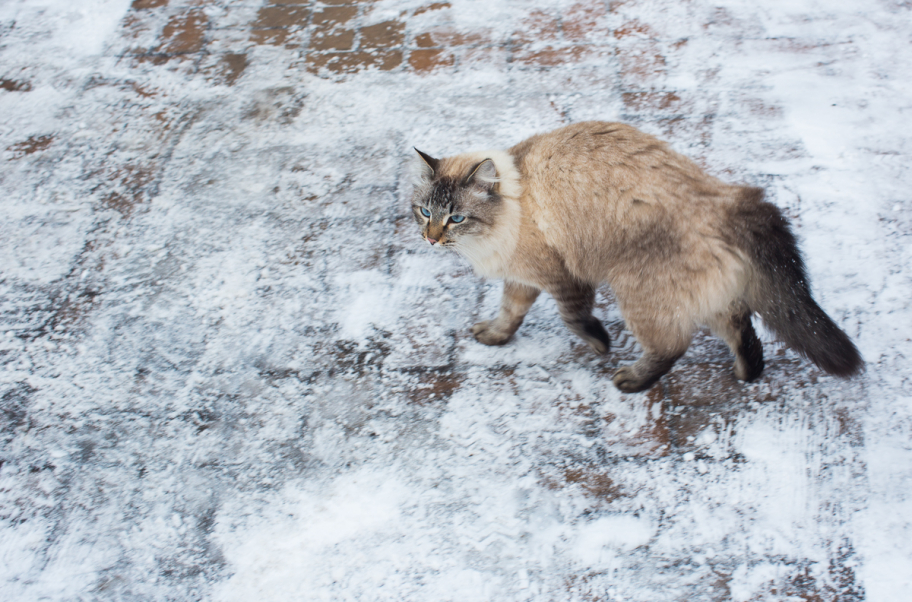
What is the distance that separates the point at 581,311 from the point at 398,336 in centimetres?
82

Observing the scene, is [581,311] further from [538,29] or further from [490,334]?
[538,29]

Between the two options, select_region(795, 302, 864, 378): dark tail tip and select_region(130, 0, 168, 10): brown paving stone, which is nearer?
select_region(795, 302, 864, 378): dark tail tip

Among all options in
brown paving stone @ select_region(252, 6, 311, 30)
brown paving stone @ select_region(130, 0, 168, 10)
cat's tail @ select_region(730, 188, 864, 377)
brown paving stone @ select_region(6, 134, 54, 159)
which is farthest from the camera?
brown paving stone @ select_region(130, 0, 168, 10)

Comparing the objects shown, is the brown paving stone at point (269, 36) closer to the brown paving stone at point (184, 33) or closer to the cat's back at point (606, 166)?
the brown paving stone at point (184, 33)

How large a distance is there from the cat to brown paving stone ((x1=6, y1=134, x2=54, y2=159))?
8.78 ft

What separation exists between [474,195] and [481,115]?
57.6 inches

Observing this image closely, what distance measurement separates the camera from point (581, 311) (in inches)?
90.6

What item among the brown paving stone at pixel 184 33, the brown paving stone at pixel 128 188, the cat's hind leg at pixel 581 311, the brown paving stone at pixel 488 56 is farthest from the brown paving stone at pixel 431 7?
the cat's hind leg at pixel 581 311

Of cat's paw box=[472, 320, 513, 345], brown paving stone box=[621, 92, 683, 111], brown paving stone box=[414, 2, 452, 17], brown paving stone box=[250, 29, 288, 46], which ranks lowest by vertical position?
cat's paw box=[472, 320, 513, 345]

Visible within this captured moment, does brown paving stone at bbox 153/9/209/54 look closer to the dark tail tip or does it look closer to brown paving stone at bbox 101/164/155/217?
brown paving stone at bbox 101/164/155/217

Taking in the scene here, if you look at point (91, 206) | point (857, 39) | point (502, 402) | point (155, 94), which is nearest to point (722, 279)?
point (502, 402)

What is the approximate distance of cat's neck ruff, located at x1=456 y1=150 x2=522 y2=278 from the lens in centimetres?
221

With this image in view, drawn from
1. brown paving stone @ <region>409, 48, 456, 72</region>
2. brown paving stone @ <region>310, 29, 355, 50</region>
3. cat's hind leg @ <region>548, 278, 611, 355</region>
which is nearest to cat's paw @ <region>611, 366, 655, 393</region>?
cat's hind leg @ <region>548, 278, 611, 355</region>

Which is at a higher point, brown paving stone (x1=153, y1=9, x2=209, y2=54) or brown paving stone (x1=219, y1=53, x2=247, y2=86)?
brown paving stone (x1=153, y1=9, x2=209, y2=54)
